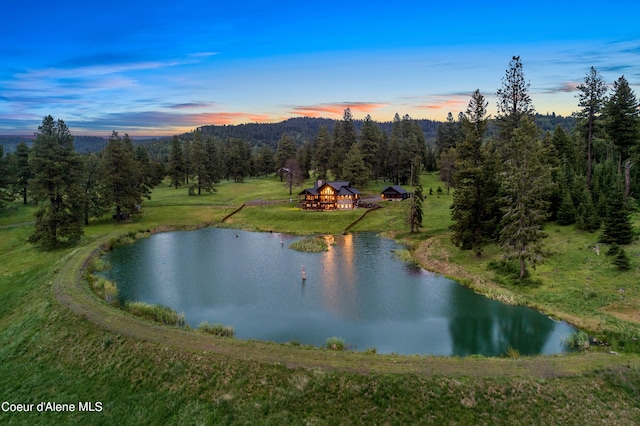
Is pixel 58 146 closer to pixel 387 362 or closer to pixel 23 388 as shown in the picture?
pixel 23 388

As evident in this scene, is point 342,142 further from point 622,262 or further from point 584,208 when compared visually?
point 622,262

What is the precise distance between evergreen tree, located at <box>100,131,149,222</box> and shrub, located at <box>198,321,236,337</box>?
46.3 m

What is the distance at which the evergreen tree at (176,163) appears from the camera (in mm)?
101875

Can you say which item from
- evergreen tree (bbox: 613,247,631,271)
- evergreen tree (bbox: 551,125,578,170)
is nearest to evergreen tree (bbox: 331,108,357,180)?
evergreen tree (bbox: 551,125,578,170)

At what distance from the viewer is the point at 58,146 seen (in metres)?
50.9

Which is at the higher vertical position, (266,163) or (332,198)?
(266,163)

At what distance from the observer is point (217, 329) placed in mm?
28031

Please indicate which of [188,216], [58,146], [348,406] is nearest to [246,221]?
[188,216]

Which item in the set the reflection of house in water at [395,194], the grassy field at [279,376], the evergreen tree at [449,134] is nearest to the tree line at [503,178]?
the reflection of house in water at [395,194]

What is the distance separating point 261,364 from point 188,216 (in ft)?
184

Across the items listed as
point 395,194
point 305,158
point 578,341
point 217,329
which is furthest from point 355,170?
point 578,341

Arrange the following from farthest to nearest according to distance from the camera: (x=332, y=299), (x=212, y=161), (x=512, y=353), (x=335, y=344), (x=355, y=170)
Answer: (x=212, y=161)
(x=355, y=170)
(x=332, y=299)
(x=335, y=344)
(x=512, y=353)

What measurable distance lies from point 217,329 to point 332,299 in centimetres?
1141

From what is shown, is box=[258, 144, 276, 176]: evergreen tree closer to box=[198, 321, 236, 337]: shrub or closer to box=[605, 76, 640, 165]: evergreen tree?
box=[605, 76, 640, 165]: evergreen tree
